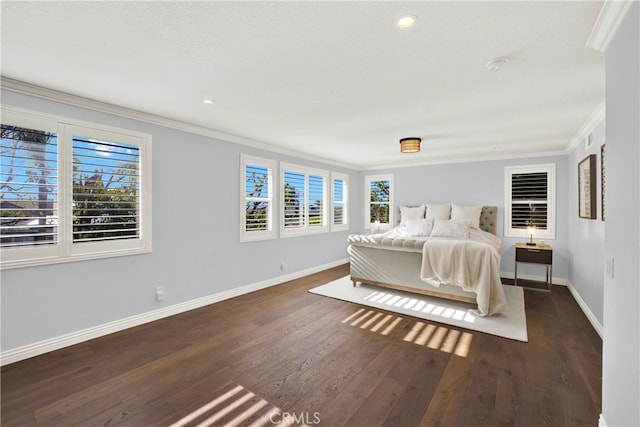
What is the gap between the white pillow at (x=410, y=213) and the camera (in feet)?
20.0

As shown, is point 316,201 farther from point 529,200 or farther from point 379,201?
point 529,200

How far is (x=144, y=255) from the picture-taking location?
3.34m

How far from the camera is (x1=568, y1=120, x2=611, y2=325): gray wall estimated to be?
3.13m

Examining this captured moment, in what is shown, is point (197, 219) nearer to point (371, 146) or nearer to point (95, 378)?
point (95, 378)

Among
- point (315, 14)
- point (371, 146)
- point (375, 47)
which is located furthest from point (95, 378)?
point (371, 146)

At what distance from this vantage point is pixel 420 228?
5410mm

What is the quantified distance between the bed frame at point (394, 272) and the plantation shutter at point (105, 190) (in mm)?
3211

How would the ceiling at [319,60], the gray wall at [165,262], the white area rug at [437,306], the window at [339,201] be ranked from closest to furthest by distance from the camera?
the ceiling at [319,60] < the gray wall at [165,262] < the white area rug at [437,306] < the window at [339,201]

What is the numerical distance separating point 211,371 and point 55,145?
2.56 m

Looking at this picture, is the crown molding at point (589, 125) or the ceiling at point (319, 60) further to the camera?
the crown molding at point (589, 125)

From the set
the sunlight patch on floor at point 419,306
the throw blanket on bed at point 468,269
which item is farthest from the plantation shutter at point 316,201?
the throw blanket on bed at point 468,269

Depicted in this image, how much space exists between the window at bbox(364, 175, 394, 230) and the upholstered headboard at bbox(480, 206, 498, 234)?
1959 mm

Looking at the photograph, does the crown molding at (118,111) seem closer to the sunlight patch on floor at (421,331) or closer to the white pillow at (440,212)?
the sunlight patch on floor at (421,331)

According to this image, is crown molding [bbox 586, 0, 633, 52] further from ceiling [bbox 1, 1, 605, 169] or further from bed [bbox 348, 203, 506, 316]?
bed [bbox 348, 203, 506, 316]
